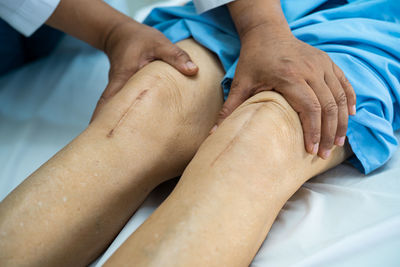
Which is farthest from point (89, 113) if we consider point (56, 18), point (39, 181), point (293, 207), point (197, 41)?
point (293, 207)

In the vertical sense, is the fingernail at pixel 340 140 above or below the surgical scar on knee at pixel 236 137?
below

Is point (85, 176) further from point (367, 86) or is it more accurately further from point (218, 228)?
point (367, 86)

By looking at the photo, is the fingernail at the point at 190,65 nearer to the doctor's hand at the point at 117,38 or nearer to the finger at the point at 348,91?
the doctor's hand at the point at 117,38

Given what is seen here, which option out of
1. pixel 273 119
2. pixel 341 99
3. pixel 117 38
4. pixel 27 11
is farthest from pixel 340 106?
pixel 27 11

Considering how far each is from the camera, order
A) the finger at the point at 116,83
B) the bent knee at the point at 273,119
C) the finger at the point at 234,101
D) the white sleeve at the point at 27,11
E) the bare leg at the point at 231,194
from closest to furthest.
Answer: the bare leg at the point at 231,194 < the bent knee at the point at 273,119 < the finger at the point at 234,101 < the finger at the point at 116,83 < the white sleeve at the point at 27,11

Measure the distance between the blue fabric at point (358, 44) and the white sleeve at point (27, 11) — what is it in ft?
0.96

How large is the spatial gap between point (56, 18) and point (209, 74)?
45cm

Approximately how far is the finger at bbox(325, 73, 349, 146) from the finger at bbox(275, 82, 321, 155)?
0.04 meters

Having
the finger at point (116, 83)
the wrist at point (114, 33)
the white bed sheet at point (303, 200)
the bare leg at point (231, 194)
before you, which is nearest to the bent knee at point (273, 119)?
the bare leg at point (231, 194)

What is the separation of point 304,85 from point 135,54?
0.39 metres

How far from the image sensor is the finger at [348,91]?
2.20 feet

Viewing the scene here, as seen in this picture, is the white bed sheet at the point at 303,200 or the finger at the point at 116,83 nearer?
the white bed sheet at the point at 303,200

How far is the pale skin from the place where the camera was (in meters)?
0.51

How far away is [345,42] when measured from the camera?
78 cm
